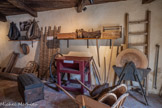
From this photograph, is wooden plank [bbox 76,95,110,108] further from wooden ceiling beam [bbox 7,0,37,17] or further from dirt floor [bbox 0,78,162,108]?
wooden ceiling beam [bbox 7,0,37,17]

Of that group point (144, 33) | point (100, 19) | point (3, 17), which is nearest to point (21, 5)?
point (3, 17)

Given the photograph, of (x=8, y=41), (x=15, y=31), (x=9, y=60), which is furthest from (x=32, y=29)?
(x=9, y=60)

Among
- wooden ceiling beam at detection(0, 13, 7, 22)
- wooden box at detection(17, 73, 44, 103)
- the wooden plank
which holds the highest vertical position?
wooden ceiling beam at detection(0, 13, 7, 22)

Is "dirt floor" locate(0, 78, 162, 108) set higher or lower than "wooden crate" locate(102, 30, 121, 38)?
lower

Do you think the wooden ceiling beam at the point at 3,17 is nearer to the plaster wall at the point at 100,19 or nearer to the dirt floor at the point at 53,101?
the plaster wall at the point at 100,19

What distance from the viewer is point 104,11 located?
9.27ft

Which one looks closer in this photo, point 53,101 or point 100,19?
point 53,101

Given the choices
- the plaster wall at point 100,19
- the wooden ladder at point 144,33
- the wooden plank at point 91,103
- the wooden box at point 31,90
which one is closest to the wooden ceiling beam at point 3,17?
the plaster wall at point 100,19

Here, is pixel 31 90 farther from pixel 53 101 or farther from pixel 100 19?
pixel 100 19

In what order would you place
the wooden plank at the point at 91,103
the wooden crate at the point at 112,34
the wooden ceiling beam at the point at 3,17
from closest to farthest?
the wooden plank at the point at 91,103 < the wooden crate at the point at 112,34 < the wooden ceiling beam at the point at 3,17

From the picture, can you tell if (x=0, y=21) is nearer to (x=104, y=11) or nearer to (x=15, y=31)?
(x=15, y=31)

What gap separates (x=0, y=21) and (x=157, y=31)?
568 centimetres

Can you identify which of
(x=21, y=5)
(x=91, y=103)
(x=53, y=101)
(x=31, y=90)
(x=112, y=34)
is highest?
(x=21, y=5)

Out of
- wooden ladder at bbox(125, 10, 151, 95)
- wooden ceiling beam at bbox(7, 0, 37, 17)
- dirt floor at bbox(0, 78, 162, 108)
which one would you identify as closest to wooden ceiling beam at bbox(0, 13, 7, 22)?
wooden ceiling beam at bbox(7, 0, 37, 17)
